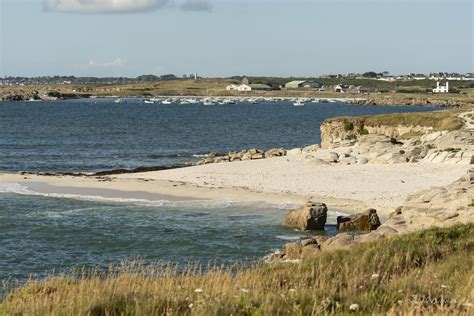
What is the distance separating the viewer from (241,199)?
38062mm

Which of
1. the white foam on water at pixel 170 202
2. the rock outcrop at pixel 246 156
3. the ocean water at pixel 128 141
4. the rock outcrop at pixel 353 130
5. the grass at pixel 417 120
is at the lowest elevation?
the ocean water at pixel 128 141

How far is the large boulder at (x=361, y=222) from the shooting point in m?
30.1

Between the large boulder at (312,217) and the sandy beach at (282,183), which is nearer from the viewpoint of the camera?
the large boulder at (312,217)

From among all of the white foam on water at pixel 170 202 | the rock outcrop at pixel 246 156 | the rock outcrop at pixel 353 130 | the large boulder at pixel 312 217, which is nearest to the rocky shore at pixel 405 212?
the large boulder at pixel 312 217

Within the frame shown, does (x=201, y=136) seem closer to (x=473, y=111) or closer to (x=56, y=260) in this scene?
(x=473, y=111)

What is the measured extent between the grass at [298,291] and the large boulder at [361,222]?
12933 millimetres

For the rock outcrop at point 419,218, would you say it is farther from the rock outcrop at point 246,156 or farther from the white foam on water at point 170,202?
the rock outcrop at point 246,156

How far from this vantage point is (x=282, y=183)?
141ft

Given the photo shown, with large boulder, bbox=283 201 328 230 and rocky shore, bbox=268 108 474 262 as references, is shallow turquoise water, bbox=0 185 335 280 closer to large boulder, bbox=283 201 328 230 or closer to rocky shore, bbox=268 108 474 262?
large boulder, bbox=283 201 328 230

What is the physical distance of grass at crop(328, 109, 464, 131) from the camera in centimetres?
6162

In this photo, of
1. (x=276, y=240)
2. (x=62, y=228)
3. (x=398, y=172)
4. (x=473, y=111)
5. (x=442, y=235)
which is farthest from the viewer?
(x=473, y=111)

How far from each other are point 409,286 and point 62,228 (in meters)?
21.2

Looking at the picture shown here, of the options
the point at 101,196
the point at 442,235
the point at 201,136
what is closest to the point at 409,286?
the point at 442,235

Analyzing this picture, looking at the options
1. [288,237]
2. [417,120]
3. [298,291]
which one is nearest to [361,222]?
[288,237]
